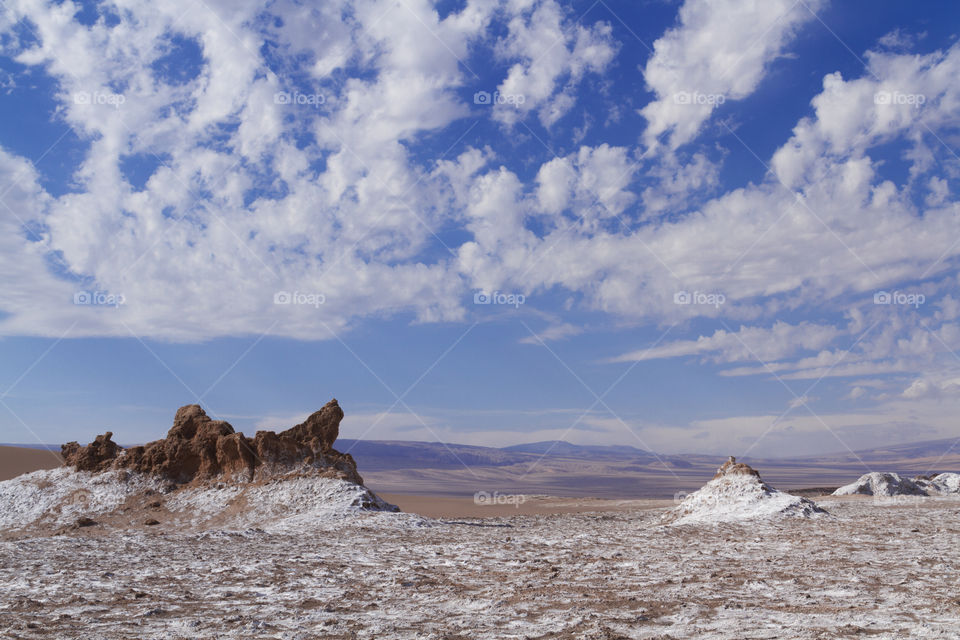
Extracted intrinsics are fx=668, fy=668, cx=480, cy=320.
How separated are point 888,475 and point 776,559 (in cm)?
3055

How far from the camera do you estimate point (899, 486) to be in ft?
117

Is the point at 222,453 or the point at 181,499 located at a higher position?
the point at 222,453

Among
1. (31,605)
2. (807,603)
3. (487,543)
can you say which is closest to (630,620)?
(807,603)

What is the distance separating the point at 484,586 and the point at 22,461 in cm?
3903

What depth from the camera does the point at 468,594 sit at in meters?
8.62

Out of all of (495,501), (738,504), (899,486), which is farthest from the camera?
(495,501)

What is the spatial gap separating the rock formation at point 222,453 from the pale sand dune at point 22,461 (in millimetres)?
16597

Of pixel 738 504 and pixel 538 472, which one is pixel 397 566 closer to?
pixel 738 504

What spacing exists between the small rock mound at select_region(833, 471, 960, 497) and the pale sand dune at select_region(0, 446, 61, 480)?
43.8m

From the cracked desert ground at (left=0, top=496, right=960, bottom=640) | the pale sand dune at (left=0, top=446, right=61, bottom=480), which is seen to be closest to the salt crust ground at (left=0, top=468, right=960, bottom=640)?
the cracked desert ground at (left=0, top=496, right=960, bottom=640)

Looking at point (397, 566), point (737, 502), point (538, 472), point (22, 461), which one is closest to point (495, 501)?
point (22, 461)

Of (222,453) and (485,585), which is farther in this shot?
(222,453)

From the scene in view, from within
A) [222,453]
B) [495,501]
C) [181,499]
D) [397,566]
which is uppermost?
[222,453]

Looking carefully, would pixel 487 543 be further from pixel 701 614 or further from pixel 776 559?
pixel 701 614
